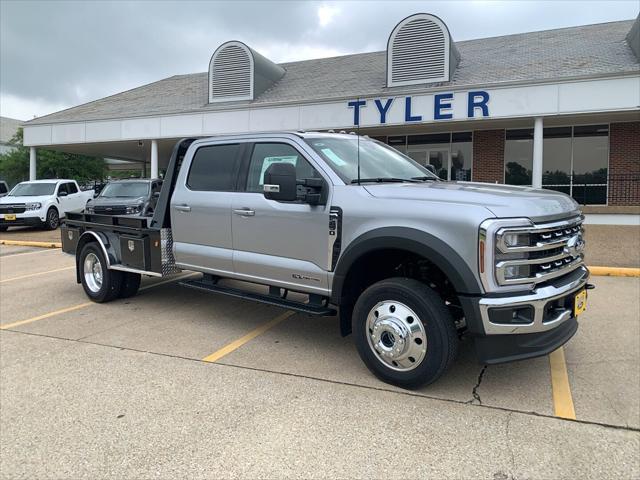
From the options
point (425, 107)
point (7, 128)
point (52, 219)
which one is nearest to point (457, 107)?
point (425, 107)

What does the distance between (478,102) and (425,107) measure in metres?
1.59

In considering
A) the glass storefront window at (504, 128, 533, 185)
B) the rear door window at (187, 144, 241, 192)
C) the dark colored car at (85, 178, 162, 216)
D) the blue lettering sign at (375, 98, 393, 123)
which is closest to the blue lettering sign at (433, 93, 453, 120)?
the blue lettering sign at (375, 98, 393, 123)

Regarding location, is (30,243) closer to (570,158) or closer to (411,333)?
(411,333)

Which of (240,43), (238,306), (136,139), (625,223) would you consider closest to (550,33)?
(625,223)

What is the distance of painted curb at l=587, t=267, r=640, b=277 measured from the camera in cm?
868

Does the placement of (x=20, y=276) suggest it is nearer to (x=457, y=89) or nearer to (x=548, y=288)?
(x=548, y=288)

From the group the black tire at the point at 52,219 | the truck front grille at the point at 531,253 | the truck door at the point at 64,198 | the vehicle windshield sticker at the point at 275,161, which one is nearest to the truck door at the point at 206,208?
the vehicle windshield sticker at the point at 275,161

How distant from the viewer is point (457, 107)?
50.9 ft

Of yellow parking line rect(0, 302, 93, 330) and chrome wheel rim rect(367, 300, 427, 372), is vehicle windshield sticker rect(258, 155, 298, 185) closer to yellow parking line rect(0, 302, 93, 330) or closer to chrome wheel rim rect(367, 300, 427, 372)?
chrome wheel rim rect(367, 300, 427, 372)

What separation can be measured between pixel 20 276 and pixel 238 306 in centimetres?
516

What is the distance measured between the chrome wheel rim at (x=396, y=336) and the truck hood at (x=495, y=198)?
843 mm

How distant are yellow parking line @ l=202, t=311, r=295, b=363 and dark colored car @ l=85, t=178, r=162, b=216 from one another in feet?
27.7

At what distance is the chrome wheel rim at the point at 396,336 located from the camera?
3.78 metres

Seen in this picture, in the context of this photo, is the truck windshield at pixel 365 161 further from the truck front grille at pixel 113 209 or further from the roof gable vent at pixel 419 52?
the roof gable vent at pixel 419 52
